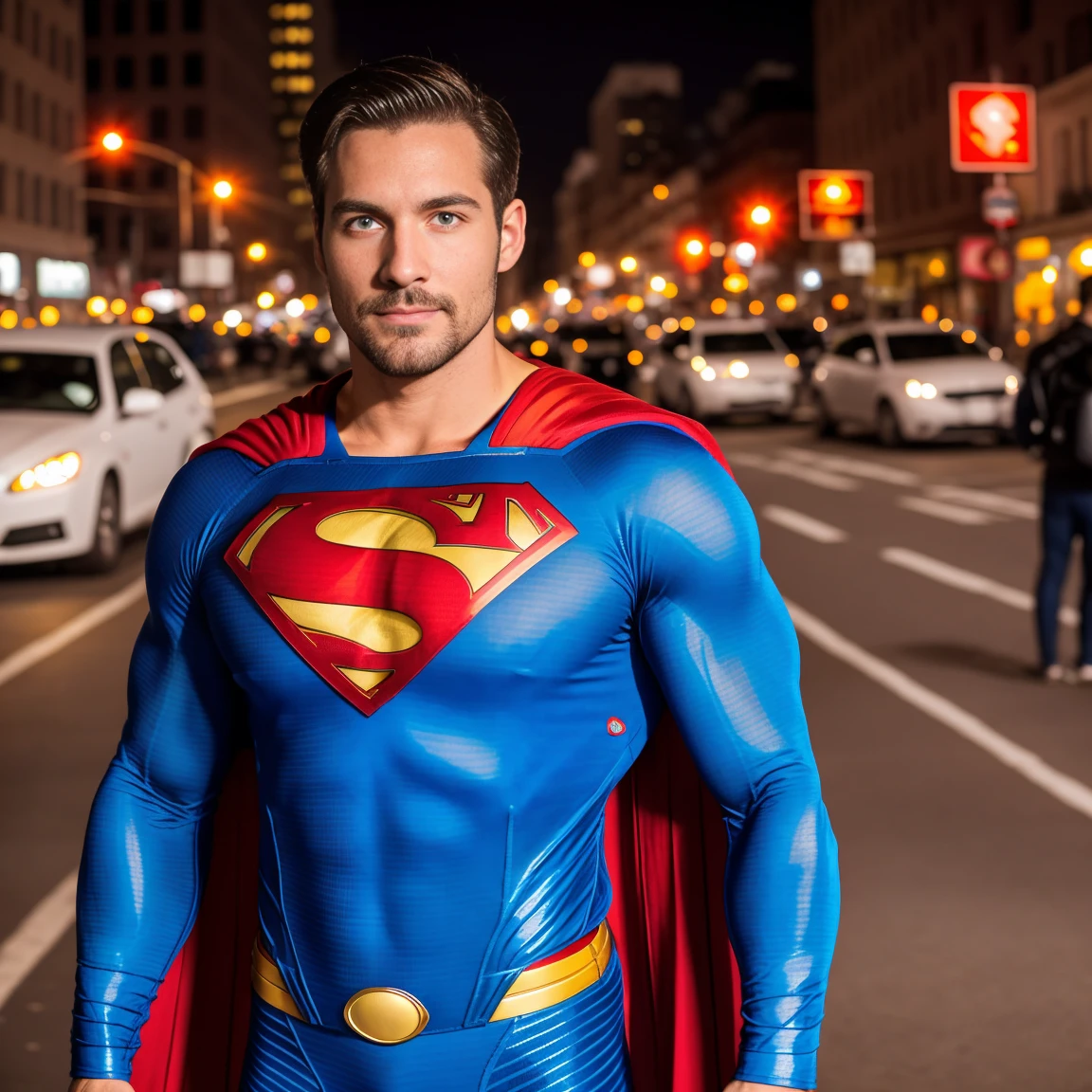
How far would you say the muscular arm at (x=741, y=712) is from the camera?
1977mm

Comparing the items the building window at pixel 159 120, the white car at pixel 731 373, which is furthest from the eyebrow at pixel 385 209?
the building window at pixel 159 120

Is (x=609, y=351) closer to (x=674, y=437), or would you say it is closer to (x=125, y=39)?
(x=674, y=437)

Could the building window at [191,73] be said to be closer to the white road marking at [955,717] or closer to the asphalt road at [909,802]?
the asphalt road at [909,802]

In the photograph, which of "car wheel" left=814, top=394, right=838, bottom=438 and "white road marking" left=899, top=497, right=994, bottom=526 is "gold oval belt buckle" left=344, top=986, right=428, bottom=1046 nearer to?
"white road marking" left=899, top=497, right=994, bottom=526

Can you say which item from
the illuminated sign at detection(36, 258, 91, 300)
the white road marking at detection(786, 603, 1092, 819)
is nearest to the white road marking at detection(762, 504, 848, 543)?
the white road marking at detection(786, 603, 1092, 819)

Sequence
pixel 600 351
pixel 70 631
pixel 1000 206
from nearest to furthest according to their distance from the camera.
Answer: pixel 70 631 < pixel 1000 206 < pixel 600 351

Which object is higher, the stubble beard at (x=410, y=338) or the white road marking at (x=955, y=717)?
the stubble beard at (x=410, y=338)

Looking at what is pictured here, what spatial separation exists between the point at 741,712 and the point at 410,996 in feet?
1.63

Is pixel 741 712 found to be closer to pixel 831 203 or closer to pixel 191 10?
pixel 831 203

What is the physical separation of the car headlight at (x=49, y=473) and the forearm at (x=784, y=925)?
35.8 ft

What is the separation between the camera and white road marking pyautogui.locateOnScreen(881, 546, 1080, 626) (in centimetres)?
1120

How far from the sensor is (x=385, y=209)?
209 centimetres

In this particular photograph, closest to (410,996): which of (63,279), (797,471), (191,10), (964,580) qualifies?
(964,580)

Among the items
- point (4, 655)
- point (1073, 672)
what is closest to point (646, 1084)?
point (1073, 672)
